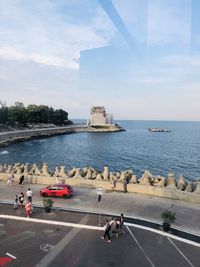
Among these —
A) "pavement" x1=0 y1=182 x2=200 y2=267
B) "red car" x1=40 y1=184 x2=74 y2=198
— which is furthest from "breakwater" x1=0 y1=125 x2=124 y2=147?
"pavement" x1=0 y1=182 x2=200 y2=267

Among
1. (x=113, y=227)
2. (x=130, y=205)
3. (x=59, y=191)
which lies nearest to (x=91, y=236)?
(x=113, y=227)

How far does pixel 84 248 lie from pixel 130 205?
26.3ft

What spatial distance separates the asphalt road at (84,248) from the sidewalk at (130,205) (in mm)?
2662

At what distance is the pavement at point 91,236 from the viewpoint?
15.1 metres

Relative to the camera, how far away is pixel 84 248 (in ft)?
53.5

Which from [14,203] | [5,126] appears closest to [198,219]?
[14,203]

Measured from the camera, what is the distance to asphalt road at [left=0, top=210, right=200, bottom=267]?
14859 mm

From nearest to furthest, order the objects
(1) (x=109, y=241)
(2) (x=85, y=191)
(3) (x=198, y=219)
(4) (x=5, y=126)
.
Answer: (1) (x=109, y=241) → (3) (x=198, y=219) → (2) (x=85, y=191) → (4) (x=5, y=126)

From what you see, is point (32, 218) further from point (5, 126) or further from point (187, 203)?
point (5, 126)

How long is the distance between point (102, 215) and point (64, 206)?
11.6 feet

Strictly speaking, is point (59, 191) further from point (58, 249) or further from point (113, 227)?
point (58, 249)

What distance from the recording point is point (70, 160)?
79812 mm

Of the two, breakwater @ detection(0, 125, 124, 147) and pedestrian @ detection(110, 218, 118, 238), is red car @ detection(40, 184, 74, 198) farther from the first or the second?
breakwater @ detection(0, 125, 124, 147)

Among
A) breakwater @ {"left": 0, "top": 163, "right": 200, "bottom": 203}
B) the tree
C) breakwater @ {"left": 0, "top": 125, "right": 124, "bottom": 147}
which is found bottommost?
breakwater @ {"left": 0, "top": 125, "right": 124, "bottom": 147}
